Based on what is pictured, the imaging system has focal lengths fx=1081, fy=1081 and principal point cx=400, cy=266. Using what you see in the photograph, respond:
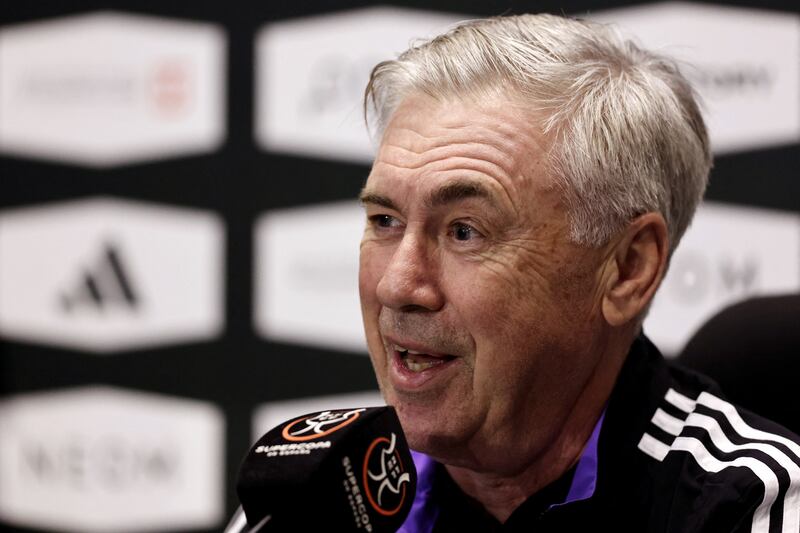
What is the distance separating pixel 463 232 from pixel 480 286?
75mm

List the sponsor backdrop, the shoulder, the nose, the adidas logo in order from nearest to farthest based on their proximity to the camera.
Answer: the shoulder → the nose → the sponsor backdrop → the adidas logo

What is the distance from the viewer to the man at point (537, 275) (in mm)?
1354

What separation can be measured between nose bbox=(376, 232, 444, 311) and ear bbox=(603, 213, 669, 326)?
0.24 m

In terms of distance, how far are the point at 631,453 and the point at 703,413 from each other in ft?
0.37

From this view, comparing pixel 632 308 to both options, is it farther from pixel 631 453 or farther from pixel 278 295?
pixel 278 295

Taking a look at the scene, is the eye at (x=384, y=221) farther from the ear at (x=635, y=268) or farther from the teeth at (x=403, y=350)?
the ear at (x=635, y=268)

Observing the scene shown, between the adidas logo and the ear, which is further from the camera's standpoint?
the adidas logo

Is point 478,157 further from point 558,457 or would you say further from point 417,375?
point 558,457

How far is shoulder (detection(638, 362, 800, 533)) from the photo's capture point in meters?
1.22

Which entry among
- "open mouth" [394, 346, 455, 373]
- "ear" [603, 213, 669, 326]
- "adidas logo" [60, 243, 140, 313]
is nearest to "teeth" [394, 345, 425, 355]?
"open mouth" [394, 346, 455, 373]

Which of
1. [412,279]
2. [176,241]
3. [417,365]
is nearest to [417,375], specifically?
[417,365]

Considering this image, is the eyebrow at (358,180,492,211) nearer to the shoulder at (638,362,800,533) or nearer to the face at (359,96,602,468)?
the face at (359,96,602,468)

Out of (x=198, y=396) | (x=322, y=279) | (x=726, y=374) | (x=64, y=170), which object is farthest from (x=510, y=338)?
(x=64, y=170)

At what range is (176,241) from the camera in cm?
299
